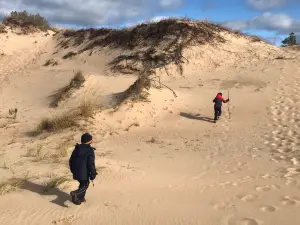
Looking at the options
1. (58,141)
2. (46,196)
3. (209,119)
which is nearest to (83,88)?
(58,141)

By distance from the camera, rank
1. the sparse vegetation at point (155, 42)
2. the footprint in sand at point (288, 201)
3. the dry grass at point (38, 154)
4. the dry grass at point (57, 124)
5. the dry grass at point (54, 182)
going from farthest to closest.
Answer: the sparse vegetation at point (155, 42)
the dry grass at point (57, 124)
the dry grass at point (38, 154)
the dry grass at point (54, 182)
the footprint in sand at point (288, 201)

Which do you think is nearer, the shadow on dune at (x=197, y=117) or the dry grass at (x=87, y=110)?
the dry grass at (x=87, y=110)

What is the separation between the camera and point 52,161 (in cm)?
780

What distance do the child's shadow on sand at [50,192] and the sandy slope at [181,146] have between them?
2cm

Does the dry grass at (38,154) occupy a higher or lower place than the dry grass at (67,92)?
lower

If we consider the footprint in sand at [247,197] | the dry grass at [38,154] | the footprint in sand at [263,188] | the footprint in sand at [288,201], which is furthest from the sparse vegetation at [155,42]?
the footprint in sand at [288,201]

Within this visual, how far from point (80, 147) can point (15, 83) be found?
47.1ft

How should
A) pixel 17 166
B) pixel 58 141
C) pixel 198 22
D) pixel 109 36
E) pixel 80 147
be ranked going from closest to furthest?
1. pixel 80 147
2. pixel 17 166
3. pixel 58 141
4. pixel 198 22
5. pixel 109 36

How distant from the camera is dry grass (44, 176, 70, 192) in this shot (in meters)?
6.15

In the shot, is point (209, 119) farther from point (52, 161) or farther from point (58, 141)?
point (52, 161)

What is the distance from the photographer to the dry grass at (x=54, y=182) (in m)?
6.15

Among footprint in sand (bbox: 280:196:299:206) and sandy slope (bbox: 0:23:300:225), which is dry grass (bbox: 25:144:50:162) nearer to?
sandy slope (bbox: 0:23:300:225)

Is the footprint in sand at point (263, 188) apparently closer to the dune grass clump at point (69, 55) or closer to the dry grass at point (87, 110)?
the dry grass at point (87, 110)

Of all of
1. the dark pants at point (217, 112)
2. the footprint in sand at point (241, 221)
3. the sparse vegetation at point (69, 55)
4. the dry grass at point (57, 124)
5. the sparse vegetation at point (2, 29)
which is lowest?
the footprint in sand at point (241, 221)
